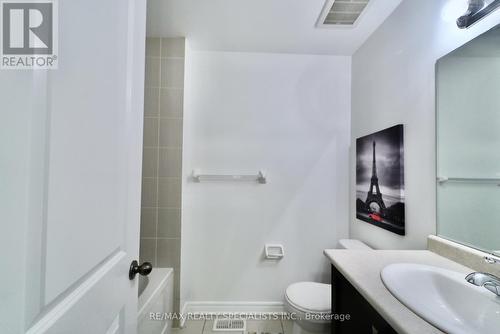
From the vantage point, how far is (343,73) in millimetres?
2098

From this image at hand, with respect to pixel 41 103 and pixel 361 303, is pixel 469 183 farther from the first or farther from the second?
pixel 41 103

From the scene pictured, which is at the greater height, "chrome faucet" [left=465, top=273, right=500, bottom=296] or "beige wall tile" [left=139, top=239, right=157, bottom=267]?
"chrome faucet" [left=465, top=273, right=500, bottom=296]

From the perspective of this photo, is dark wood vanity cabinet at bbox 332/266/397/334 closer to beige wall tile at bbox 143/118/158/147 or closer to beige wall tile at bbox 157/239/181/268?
beige wall tile at bbox 157/239/181/268

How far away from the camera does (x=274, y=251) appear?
6.61ft

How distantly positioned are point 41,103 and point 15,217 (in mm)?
200

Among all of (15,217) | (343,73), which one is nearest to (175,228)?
(15,217)

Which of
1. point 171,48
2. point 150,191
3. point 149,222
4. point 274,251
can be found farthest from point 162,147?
point 274,251

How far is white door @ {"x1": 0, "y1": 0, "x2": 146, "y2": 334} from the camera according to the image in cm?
36

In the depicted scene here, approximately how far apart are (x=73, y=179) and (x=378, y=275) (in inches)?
43.4

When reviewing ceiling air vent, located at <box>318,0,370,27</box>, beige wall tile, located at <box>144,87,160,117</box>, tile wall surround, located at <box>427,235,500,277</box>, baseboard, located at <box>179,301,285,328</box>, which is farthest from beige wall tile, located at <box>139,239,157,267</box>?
ceiling air vent, located at <box>318,0,370,27</box>

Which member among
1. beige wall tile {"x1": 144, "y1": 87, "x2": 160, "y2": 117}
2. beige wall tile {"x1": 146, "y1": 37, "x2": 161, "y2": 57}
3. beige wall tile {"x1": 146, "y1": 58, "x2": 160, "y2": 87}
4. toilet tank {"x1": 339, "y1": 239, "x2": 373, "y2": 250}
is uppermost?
beige wall tile {"x1": 146, "y1": 37, "x2": 161, "y2": 57}

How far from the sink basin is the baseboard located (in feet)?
4.58

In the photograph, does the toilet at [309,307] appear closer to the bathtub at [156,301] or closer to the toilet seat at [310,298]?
the toilet seat at [310,298]

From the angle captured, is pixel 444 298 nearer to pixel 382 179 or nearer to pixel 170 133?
pixel 382 179
